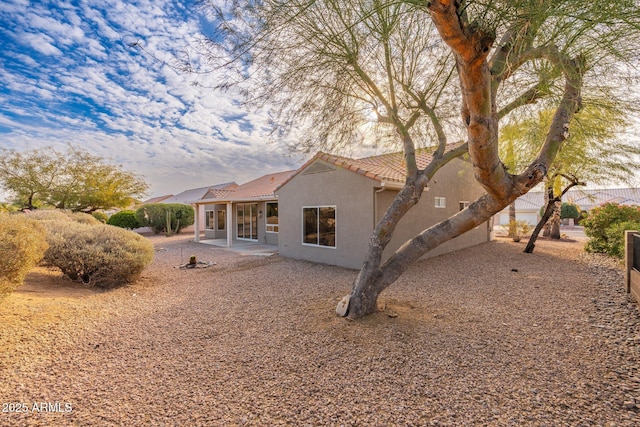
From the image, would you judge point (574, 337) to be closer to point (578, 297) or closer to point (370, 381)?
point (578, 297)

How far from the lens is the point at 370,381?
349 cm

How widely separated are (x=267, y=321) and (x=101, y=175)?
26.3 metres

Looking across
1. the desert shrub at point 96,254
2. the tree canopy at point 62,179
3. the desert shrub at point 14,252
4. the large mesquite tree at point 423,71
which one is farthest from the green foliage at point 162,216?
the large mesquite tree at point 423,71

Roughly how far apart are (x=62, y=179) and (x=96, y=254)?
73.0 ft

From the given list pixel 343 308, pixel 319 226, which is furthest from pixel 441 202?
pixel 343 308

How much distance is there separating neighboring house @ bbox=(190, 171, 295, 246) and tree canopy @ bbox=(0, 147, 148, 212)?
1044 centimetres

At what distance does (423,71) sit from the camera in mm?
6281

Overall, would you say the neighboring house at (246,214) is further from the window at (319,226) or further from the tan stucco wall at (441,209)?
the tan stucco wall at (441,209)

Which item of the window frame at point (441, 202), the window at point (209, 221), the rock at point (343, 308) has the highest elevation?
the window frame at point (441, 202)

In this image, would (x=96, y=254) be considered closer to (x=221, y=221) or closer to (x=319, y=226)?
(x=319, y=226)

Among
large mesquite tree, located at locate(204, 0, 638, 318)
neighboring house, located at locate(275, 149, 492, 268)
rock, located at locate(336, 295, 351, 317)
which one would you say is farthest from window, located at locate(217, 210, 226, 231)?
rock, located at locate(336, 295, 351, 317)

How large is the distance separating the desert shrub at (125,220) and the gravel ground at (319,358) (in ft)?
65.6

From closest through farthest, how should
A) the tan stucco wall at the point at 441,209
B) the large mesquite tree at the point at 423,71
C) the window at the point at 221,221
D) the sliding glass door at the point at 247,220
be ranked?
1. the large mesquite tree at the point at 423,71
2. the tan stucco wall at the point at 441,209
3. the sliding glass door at the point at 247,220
4. the window at the point at 221,221

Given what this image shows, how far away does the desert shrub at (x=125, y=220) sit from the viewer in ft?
80.0
